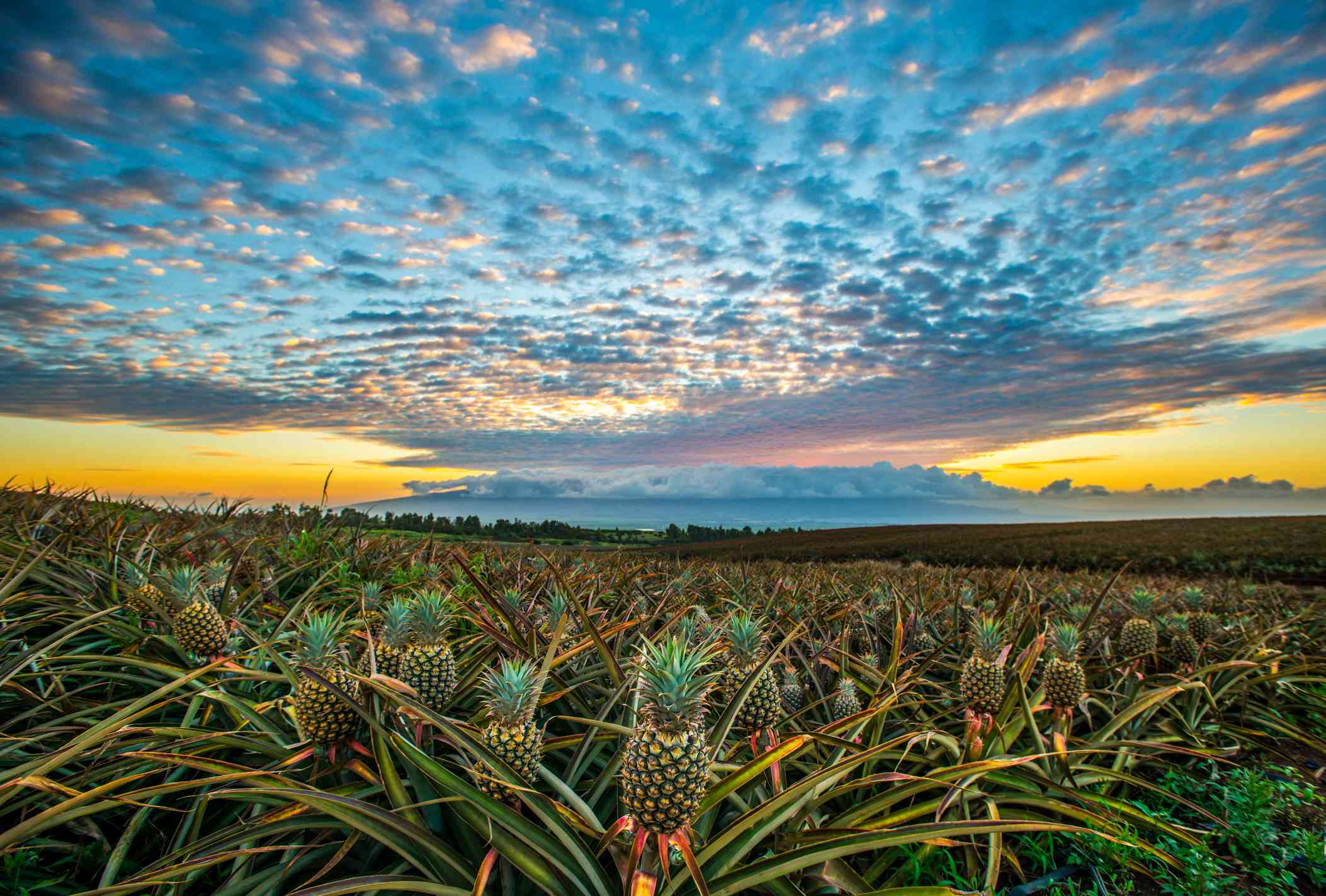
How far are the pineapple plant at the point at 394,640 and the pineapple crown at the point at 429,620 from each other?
0.04 m

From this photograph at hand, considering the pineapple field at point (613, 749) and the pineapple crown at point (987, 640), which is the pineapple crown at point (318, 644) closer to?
the pineapple field at point (613, 749)

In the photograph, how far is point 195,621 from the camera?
3.22 metres

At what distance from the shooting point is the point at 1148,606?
20.2 feet

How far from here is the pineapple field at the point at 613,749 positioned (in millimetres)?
1965

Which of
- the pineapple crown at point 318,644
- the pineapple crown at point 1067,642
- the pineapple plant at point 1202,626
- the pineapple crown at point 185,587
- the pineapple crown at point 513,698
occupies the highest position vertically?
the pineapple crown at point 185,587

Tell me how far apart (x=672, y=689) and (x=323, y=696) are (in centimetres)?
149

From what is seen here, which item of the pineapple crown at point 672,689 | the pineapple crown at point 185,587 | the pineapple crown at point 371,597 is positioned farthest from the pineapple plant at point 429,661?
the pineapple crown at point 371,597

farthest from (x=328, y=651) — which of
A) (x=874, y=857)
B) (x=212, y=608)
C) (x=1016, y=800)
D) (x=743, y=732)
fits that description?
(x=1016, y=800)

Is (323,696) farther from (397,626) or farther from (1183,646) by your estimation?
(1183,646)

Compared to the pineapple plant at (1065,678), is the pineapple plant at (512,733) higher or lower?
higher

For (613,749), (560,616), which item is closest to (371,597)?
(560,616)

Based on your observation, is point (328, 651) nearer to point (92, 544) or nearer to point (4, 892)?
point (4, 892)

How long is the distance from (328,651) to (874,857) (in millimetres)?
2750

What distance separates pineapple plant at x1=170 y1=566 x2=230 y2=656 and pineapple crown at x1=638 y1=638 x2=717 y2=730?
2.90 m
